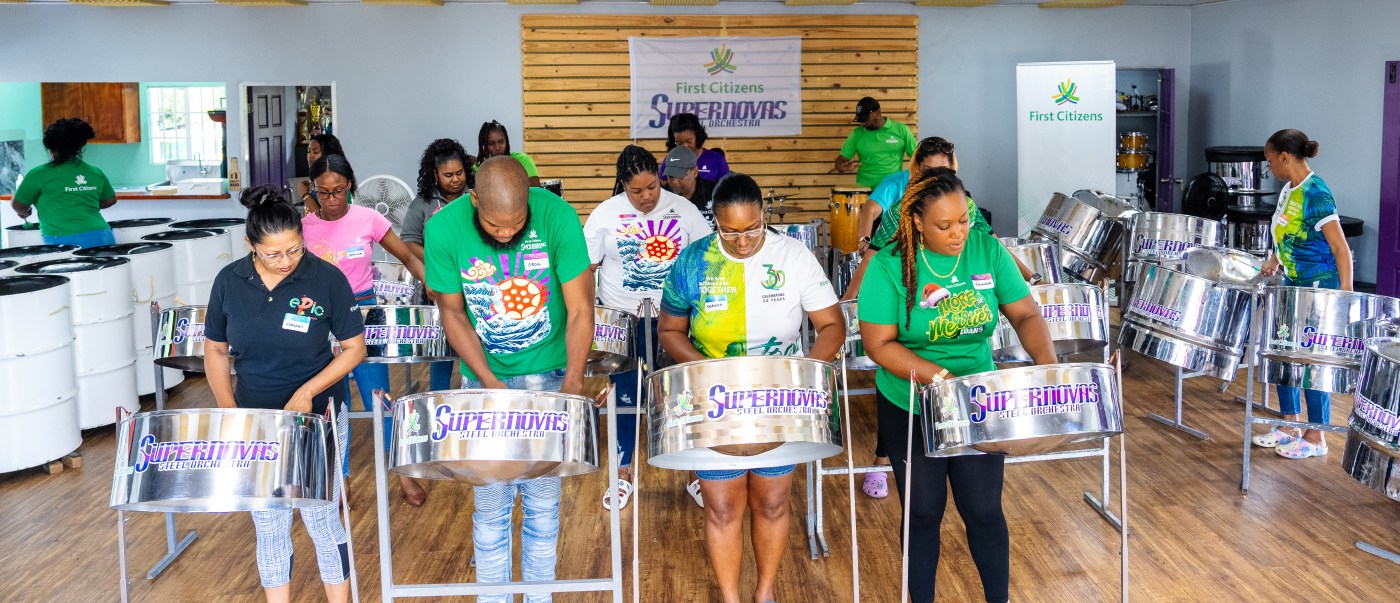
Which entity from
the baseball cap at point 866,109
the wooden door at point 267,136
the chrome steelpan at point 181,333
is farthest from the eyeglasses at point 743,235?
the wooden door at point 267,136

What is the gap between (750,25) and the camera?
24.0 feet

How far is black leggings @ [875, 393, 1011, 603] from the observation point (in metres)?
2.17

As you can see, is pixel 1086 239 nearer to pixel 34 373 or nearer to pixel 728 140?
pixel 728 140

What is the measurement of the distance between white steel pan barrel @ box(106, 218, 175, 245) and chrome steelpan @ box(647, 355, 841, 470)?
420cm

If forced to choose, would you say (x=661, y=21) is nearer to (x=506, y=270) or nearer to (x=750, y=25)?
(x=750, y=25)

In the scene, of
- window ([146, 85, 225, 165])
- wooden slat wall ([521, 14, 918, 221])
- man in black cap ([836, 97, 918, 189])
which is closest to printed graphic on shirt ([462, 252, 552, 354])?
man in black cap ([836, 97, 918, 189])

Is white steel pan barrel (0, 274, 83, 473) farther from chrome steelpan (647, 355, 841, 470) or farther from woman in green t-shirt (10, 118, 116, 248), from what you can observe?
chrome steelpan (647, 355, 841, 470)

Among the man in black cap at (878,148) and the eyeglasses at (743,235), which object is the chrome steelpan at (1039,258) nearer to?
the eyeglasses at (743,235)

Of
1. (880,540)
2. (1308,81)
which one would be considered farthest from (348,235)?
(1308,81)

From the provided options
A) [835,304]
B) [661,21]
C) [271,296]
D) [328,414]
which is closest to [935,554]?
[835,304]

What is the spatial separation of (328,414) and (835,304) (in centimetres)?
99

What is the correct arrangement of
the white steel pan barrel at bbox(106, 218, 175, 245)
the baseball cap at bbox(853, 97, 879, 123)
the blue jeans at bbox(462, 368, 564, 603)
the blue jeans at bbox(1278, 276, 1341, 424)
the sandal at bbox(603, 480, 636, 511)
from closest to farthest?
the blue jeans at bbox(462, 368, 564, 603)
the sandal at bbox(603, 480, 636, 511)
the blue jeans at bbox(1278, 276, 1341, 424)
the white steel pan barrel at bbox(106, 218, 175, 245)
the baseball cap at bbox(853, 97, 879, 123)

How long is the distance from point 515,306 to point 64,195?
370cm

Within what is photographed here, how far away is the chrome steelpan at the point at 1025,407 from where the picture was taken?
1966 mm
